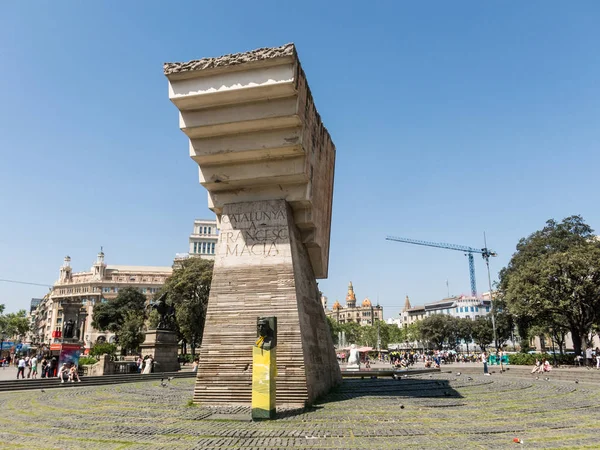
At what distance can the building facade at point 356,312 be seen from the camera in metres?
164

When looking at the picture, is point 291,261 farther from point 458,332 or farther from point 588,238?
point 458,332

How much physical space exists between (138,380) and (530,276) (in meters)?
30.7

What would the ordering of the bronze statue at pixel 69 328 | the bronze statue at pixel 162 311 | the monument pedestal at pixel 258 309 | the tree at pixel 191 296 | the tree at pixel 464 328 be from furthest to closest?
the tree at pixel 464 328
the tree at pixel 191 296
the bronze statue at pixel 69 328
the bronze statue at pixel 162 311
the monument pedestal at pixel 258 309

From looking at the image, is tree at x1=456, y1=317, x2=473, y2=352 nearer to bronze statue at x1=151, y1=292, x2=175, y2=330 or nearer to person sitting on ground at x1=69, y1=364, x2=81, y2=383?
bronze statue at x1=151, y1=292, x2=175, y2=330

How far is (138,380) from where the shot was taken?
27438 mm

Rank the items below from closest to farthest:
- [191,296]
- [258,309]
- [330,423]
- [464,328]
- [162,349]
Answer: [330,423]
[258,309]
[162,349]
[191,296]
[464,328]

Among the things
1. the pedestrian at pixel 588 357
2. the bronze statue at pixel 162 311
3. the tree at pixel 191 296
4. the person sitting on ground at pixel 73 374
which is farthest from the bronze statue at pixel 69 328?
the pedestrian at pixel 588 357

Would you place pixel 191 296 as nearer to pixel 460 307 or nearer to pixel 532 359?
pixel 532 359

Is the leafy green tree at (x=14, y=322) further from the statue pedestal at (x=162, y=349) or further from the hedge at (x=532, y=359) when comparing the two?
the hedge at (x=532, y=359)

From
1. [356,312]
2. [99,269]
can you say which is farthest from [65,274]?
[356,312]

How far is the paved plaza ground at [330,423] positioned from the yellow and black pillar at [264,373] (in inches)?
16.8

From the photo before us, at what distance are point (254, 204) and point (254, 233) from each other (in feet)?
3.81

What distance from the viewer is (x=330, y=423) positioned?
10.8m

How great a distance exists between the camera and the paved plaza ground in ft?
29.0
